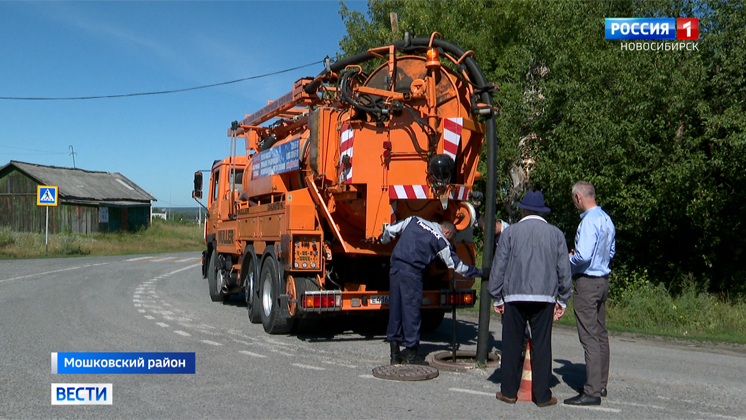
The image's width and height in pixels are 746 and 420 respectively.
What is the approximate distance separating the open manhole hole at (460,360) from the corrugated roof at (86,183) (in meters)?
41.6

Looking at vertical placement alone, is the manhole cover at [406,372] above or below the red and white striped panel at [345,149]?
below

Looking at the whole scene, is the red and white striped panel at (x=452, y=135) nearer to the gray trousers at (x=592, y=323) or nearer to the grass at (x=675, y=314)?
the gray trousers at (x=592, y=323)

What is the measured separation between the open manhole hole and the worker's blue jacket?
0.97 m

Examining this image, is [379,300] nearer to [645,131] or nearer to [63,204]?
[645,131]

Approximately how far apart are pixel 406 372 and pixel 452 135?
293cm

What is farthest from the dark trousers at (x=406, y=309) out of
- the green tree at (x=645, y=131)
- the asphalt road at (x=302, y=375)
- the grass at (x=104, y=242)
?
the grass at (x=104, y=242)

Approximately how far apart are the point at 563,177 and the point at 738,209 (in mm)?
3580

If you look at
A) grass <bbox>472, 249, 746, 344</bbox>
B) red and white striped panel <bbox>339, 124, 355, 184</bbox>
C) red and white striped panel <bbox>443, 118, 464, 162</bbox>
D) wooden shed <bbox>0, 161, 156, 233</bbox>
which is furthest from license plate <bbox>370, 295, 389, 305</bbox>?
wooden shed <bbox>0, 161, 156, 233</bbox>

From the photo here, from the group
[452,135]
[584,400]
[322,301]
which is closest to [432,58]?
[452,135]

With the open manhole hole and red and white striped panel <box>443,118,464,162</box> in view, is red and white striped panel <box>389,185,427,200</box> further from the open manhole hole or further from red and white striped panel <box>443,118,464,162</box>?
the open manhole hole

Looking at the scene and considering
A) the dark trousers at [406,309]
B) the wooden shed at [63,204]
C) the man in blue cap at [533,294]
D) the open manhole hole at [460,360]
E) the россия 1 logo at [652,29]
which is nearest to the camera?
the man in blue cap at [533,294]

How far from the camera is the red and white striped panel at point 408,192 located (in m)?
8.07

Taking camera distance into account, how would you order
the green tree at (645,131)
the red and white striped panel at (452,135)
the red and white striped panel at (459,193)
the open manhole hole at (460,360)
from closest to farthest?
the open manhole hole at (460,360), the red and white striped panel at (452,135), the red and white striped panel at (459,193), the green tree at (645,131)

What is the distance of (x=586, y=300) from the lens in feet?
19.2
